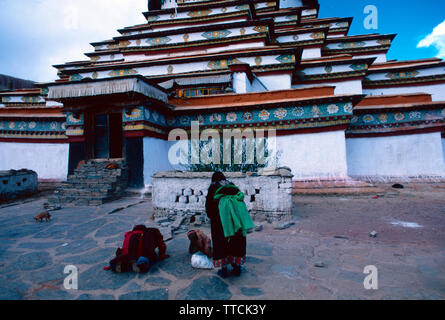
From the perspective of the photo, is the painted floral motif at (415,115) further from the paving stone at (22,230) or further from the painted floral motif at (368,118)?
the paving stone at (22,230)

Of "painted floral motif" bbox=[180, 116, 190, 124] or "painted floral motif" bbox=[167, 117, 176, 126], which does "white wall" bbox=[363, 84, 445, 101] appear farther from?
"painted floral motif" bbox=[167, 117, 176, 126]

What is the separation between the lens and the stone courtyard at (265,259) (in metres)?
2.32

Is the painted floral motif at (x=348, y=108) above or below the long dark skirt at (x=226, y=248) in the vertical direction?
above

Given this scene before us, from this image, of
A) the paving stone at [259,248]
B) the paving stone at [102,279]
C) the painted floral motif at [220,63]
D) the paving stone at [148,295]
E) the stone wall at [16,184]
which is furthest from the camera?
the painted floral motif at [220,63]

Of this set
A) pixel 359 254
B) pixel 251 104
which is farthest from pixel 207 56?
pixel 359 254

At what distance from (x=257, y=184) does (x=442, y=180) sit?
900cm

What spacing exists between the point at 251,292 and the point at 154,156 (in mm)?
7411

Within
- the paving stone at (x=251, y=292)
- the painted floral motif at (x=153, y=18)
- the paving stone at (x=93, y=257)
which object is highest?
the painted floral motif at (x=153, y=18)

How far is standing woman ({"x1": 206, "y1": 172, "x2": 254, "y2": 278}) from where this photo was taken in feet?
8.70

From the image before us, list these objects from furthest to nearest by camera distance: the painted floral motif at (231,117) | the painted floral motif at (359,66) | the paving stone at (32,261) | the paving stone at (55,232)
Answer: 1. the painted floral motif at (359,66)
2. the painted floral motif at (231,117)
3. the paving stone at (55,232)
4. the paving stone at (32,261)

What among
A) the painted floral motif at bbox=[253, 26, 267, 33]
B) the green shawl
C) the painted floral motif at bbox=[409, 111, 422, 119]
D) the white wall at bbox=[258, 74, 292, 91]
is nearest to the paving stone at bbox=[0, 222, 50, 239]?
the green shawl

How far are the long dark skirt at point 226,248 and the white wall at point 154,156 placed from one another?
18.1 ft

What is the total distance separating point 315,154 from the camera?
873 cm

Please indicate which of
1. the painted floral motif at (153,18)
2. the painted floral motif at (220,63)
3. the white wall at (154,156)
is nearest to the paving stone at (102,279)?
the white wall at (154,156)
